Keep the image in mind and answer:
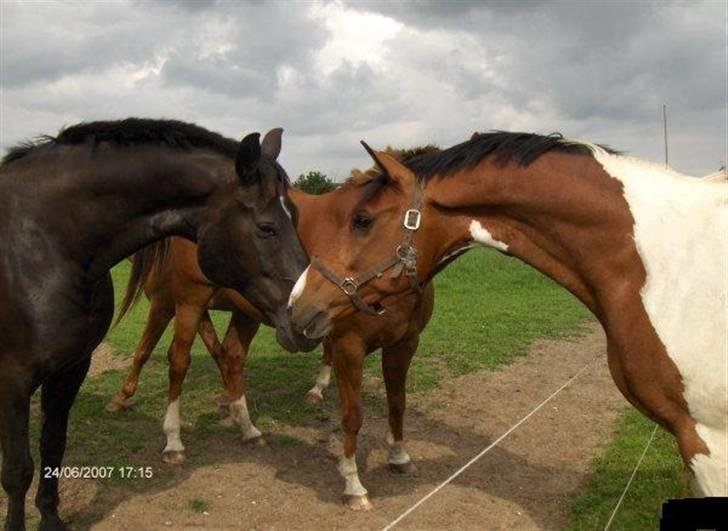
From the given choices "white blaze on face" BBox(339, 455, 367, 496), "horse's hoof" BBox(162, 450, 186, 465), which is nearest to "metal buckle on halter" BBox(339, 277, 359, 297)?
"white blaze on face" BBox(339, 455, 367, 496)

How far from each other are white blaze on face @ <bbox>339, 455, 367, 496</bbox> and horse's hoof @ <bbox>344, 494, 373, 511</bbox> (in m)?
0.03

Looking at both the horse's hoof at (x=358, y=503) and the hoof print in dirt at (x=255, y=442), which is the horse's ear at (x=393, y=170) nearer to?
the horse's hoof at (x=358, y=503)

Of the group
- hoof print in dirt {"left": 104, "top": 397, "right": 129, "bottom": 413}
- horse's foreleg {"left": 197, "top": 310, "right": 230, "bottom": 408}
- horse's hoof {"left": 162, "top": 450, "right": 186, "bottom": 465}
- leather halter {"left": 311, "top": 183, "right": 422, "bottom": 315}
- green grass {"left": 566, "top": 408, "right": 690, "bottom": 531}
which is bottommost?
hoof print in dirt {"left": 104, "top": 397, "right": 129, "bottom": 413}

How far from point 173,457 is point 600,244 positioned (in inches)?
151

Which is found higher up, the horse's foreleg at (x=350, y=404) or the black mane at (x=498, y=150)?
the black mane at (x=498, y=150)

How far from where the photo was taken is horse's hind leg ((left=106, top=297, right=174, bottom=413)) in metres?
6.16

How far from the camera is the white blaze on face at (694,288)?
2633 millimetres

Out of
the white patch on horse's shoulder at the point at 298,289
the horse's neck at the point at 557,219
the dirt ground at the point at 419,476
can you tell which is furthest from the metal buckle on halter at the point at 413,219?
the dirt ground at the point at 419,476

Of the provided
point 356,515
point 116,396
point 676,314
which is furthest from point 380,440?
point 676,314

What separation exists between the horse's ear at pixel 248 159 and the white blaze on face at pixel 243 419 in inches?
117

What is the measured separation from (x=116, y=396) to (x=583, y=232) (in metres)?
5.16

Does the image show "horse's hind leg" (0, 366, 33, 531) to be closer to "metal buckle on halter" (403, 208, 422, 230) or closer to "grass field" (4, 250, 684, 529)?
"grass field" (4, 250, 684, 529)

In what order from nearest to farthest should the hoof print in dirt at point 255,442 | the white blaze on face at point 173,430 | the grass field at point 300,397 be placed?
the grass field at point 300,397
the white blaze on face at point 173,430
the hoof print in dirt at point 255,442

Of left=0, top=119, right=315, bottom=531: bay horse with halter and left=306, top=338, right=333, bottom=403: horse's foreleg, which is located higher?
left=0, top=119, right=315, bottom=531: bay horse with halter
